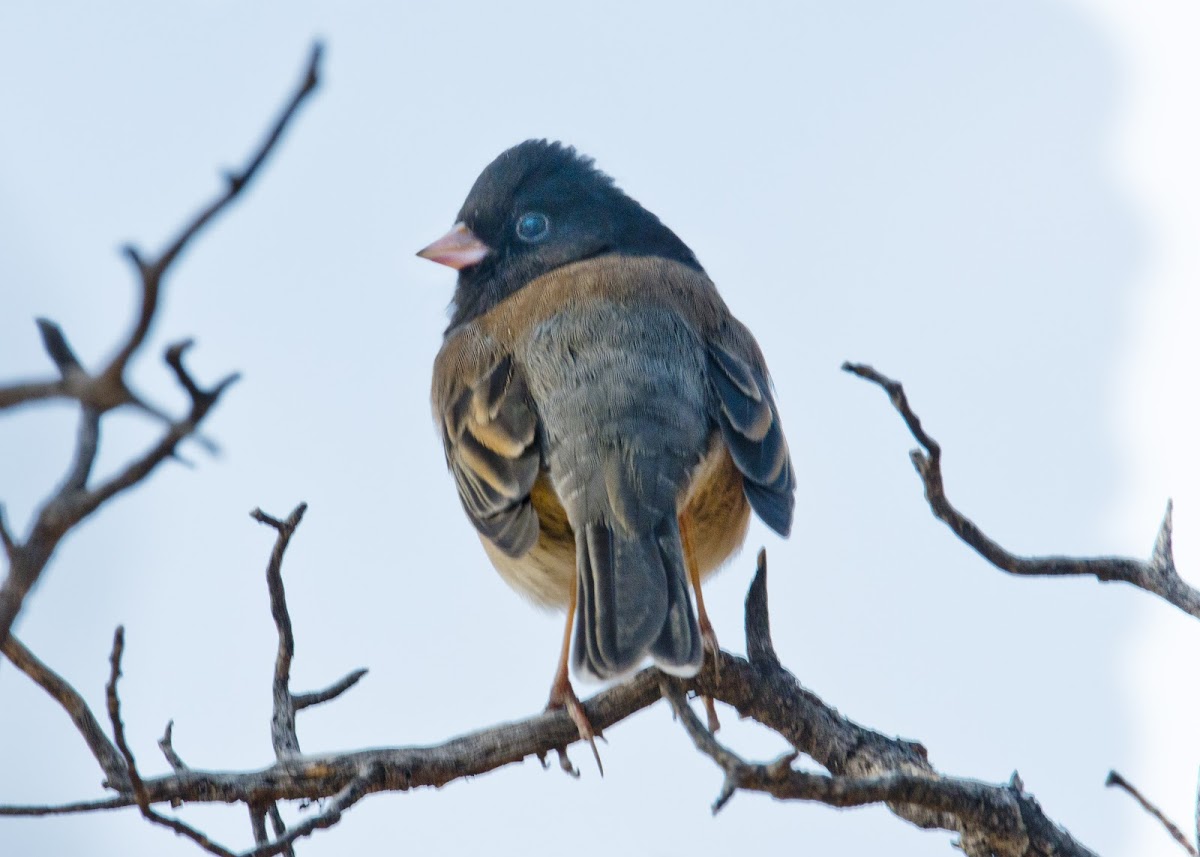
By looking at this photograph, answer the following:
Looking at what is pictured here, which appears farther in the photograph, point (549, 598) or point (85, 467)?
point (549, 598)

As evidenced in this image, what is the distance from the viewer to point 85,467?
1436mm

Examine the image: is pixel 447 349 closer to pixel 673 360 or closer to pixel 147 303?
pixel 673 360

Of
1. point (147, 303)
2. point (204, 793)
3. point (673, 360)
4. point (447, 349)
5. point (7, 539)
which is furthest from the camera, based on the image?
point (447, 349)

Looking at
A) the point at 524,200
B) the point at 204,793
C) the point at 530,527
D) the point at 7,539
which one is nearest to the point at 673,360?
the point at 530,527

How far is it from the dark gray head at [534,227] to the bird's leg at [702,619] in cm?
135

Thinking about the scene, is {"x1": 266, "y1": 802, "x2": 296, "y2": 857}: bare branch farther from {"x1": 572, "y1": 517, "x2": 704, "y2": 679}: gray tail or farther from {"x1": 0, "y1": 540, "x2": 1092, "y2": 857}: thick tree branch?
{"x1": 572, "y1": 517, "x2": 704, "y2": 679}: gray tail

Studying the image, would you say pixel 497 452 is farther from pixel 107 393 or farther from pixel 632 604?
pixel 107 393

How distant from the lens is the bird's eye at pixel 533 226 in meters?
5.07

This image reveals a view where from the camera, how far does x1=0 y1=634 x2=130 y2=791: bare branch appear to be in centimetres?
240

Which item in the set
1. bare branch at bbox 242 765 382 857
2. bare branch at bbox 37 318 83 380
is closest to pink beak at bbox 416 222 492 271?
bare branch at bbox 242 765 382 857

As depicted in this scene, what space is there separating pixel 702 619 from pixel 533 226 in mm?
1970

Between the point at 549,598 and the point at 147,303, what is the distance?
2878mm

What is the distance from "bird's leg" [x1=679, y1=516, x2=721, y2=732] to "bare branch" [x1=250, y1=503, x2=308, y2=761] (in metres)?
0.96

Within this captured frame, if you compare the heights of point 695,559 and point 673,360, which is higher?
point 673,360
